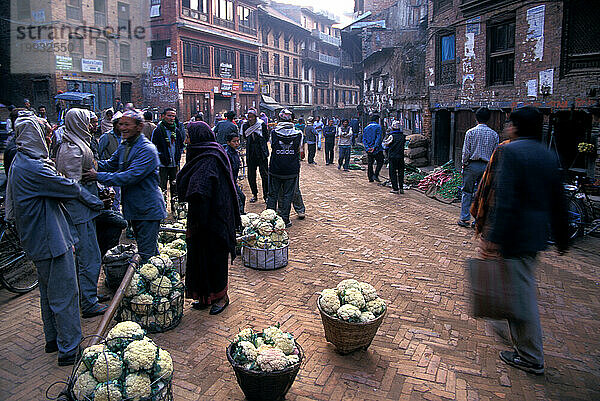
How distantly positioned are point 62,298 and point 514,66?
11.4 m

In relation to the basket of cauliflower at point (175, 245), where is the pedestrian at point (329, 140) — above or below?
above

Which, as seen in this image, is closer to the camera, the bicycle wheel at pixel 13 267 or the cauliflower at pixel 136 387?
the cauliflower at pixel 136 387

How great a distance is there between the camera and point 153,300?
4430 mm

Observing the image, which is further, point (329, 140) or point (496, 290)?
point (329, 140)

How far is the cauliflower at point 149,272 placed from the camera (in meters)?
4.52

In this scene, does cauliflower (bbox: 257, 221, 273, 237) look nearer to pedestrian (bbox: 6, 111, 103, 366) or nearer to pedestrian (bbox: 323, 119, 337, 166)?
pedestrian (bbox: 6, 111, 103, 366)

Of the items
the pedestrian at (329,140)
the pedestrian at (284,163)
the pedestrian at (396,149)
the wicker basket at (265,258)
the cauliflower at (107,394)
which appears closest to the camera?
the cauliflower at (107,394)

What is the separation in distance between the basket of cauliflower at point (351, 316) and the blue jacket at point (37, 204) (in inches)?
95.4

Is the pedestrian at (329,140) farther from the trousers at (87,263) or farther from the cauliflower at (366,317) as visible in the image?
the cauliflower at (366,317)

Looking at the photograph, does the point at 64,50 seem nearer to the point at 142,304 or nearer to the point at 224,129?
the point at 224,129

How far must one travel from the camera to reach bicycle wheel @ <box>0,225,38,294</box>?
17.8 ft

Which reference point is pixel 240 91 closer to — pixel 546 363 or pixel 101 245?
pixel 101 245

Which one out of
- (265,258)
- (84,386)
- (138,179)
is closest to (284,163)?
(265,258)

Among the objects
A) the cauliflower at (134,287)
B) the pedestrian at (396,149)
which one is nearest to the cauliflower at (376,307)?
the cauliflower at (134,287)
